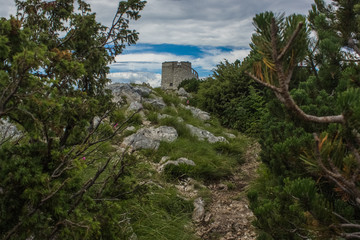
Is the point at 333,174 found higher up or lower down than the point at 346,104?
lower down

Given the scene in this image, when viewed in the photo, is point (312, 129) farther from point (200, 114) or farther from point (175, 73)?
point (175, 73)

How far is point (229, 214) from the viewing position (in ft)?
15.1

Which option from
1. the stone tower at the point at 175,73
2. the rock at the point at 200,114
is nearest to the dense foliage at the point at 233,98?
the rock at the point at 200,114

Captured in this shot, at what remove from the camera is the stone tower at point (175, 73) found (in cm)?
3459

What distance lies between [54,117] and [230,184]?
4.53 metres

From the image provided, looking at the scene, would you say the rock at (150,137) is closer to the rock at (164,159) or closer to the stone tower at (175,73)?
the rock at (164,159)

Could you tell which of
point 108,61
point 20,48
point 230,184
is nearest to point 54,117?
point 20,48

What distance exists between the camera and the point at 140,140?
22.4 feet

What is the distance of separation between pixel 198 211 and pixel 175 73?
31064 millimetres

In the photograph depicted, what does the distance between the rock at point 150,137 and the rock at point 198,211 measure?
2.26 meters

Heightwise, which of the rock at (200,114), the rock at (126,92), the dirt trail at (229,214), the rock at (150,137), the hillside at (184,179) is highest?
the rock at (126,92)

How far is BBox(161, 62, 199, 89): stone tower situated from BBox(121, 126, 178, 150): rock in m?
26.7

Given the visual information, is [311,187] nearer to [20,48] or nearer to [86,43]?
[20,48]

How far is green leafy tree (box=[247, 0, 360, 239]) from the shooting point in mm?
1357
